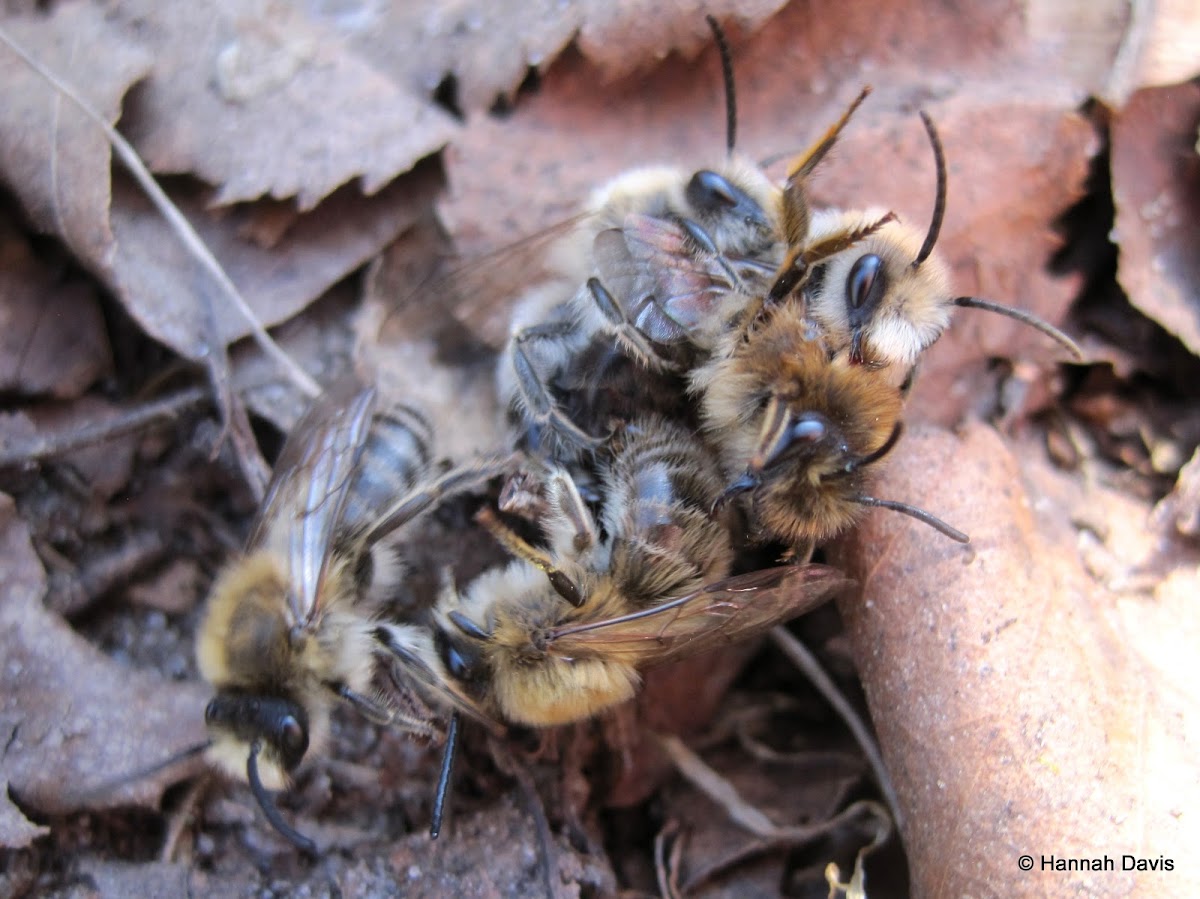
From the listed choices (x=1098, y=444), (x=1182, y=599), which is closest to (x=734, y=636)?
(x=1182, y=599)

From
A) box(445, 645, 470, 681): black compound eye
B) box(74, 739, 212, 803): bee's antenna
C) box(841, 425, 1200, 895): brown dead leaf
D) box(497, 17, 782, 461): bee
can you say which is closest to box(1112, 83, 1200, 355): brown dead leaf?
box(841, 425, 1200, 895): brown dead leaf

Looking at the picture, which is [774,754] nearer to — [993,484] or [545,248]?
[993,484]

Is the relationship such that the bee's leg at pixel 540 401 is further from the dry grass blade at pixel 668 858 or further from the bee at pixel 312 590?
the dry grass blade at pixel 668 858

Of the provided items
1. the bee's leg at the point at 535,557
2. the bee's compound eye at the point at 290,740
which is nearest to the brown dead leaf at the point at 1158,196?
the bee's leg at the point at 535,557

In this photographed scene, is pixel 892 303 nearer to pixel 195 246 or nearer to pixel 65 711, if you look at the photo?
pixel 195 246

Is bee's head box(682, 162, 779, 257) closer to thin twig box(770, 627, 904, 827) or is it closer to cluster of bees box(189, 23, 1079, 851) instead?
cluster of bees box(189, 23, 1079, 851)
